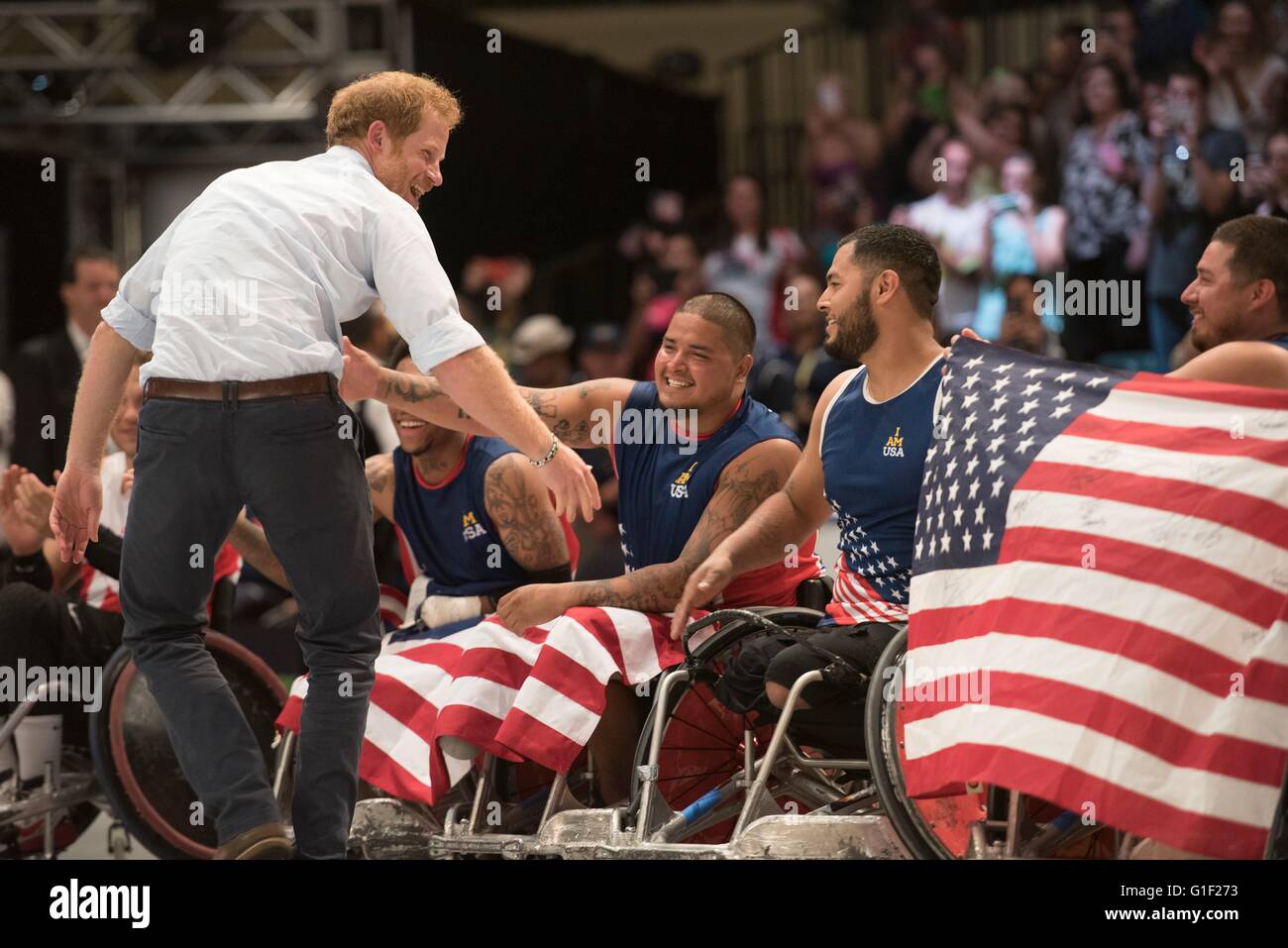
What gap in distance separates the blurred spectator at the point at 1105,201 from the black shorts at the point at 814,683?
4.67 meters

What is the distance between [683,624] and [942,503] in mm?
749

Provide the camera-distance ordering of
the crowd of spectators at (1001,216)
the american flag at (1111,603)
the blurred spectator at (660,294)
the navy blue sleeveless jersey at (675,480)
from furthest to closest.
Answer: the blurred spectator at (660,294)
the crowd of spectators at (1001,216)
the navy blue sleeveless jersey at (675,480)
the american flag at (1111,603)

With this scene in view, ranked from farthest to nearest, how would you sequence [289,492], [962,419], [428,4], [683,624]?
[428,4] → [683,624] → [962,419] → [289,492]

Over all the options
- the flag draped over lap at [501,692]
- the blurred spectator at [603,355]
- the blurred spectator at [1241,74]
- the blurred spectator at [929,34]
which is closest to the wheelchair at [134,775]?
the flag draped over lap at [501,692]

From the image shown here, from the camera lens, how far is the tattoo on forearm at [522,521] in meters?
4.59

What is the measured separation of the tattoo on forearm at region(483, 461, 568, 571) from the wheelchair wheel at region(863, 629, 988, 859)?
1.22m

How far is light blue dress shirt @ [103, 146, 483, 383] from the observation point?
3.50m

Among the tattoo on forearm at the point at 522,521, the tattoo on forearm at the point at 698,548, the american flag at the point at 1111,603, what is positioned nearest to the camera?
the american flag at the point at 1111,603

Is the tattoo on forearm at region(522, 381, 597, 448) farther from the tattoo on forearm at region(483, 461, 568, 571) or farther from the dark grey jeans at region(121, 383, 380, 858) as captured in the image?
the dark grey jeans at region(121, 383, 380, 858)

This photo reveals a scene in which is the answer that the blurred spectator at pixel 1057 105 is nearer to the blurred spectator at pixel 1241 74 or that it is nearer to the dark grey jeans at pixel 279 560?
the blurred spectator at pixel 1241 74

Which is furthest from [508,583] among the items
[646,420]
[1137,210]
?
[1137,210]

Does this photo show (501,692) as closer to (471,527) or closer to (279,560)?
(471,527)

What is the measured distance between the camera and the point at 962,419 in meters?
3.69
